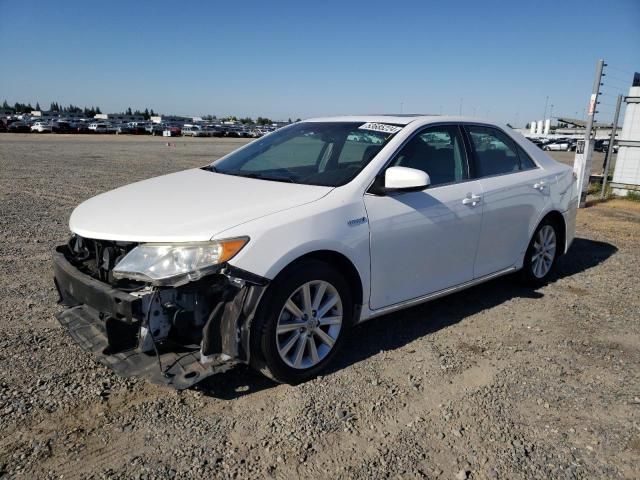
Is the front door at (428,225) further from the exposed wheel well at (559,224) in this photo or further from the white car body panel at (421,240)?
the exposed wheel well at (559,224)

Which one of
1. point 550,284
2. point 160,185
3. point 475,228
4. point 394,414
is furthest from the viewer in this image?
point 550,284

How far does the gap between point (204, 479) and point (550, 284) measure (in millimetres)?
4380

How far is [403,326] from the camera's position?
4363mm

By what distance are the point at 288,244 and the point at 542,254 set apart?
3.35m

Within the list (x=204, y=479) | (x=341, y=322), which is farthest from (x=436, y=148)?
(x=204, y=479)

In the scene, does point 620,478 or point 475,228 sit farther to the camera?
point 475,228

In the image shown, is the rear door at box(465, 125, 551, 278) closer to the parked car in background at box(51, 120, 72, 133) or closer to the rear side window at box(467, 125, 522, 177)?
the rear side window at box(467, 125, 522, 177)

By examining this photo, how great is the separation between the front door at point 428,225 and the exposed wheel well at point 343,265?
0.12 metres

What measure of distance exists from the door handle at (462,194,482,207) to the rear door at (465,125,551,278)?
109 mm

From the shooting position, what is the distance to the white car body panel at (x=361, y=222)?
120 inches

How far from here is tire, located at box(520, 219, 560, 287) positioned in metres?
5.22

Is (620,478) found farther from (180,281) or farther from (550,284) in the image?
(550,284)

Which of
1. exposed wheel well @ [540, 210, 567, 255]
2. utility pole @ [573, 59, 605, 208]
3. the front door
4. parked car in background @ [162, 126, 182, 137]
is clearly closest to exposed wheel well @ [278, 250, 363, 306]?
the front door

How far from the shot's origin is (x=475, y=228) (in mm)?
4328
